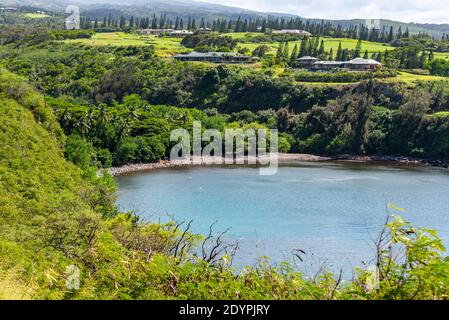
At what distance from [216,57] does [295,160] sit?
3035 cm

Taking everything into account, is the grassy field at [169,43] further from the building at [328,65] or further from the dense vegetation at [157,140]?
the building at [328,65]

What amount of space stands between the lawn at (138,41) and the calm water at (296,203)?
41988mm

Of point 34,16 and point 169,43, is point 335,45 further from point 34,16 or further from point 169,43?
point 34,16

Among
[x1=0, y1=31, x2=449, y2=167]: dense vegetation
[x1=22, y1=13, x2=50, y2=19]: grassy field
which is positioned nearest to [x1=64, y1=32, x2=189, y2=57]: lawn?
[x1=0, y1=31, x2=449, y2=167]: dense vegetation

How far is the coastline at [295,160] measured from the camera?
2185 inches

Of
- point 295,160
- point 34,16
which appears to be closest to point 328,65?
point 295,160

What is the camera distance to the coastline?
55500 mm

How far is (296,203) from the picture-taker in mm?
40688

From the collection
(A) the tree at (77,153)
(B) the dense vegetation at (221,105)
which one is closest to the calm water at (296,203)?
(A) the tree at (77,153)

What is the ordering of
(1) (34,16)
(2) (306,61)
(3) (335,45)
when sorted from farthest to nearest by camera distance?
1. (1) (34,16)
2. (3) (335,45)
3. (2) (306,61)

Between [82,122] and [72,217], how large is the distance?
108 ft

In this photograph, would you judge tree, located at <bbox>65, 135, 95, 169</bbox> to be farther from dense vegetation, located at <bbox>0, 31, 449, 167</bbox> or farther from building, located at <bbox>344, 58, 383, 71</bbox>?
building, located at <bbox>344, 58, 383, 71</bbox>

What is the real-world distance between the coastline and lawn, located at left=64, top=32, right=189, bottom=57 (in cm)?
3338

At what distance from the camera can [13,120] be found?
1351 inches
